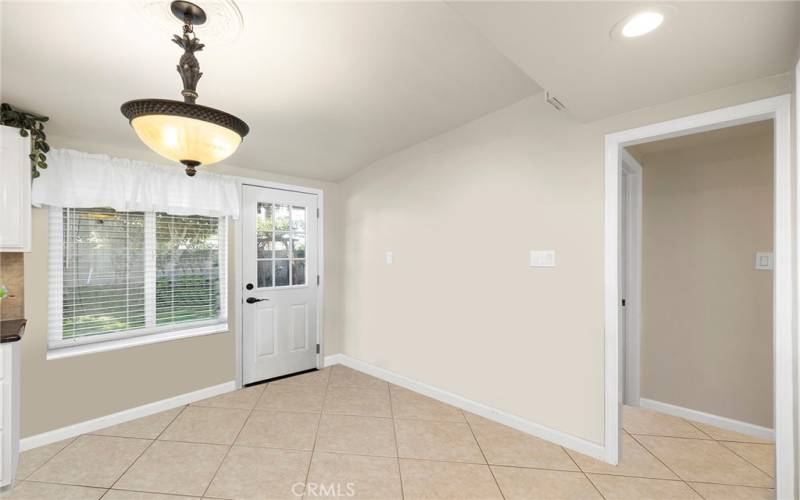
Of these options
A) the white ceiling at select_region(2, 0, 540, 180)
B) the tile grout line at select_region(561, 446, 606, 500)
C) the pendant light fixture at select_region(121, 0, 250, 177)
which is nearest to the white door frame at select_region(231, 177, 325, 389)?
the white ceiling at select_region(2, 0, 540, 180)

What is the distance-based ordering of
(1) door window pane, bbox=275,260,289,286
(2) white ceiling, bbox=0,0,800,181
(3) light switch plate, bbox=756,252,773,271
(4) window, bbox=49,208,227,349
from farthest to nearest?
(1) door window pane, bbox=275,260,289,286, (4) window, bbox=49,208,227,349, (3) light switch plate, bbox=756,252,773,271, (2) white ceiling, bbox=0,0,800,181

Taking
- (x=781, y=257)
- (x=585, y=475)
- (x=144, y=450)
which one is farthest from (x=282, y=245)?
(x=781, y=257)

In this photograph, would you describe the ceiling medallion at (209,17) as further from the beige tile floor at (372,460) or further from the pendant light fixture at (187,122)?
the beige tile floor at (372,460)

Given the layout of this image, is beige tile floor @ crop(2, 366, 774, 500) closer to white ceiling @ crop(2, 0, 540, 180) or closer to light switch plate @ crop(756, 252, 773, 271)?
light switch plate @ crop(756, 252, 773, 271)

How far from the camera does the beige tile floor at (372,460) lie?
2.04 m

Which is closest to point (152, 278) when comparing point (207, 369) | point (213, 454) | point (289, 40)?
point (207, 369)

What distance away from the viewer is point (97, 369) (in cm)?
278

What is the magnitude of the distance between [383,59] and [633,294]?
2.94 metres

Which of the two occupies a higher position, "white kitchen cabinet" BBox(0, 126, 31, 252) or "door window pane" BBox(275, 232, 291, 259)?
"white kitchen cabinet" BBox(0, 126, 31, 252)

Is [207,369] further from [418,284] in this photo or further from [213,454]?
[418,284]

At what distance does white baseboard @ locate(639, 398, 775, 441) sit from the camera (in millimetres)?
2637

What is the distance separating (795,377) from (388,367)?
299 cm

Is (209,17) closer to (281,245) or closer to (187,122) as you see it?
(187,122)

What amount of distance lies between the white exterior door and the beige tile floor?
0.81 m
